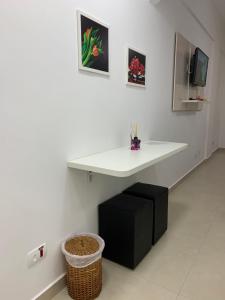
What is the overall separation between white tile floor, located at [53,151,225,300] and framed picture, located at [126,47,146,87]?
161cm

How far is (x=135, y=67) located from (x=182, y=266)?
1862 millimetres

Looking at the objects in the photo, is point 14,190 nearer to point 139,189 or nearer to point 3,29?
point 3,29

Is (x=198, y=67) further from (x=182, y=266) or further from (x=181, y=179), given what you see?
(x=182, y=266)

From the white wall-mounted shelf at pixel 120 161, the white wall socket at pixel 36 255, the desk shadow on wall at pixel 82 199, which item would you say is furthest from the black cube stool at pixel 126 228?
the white wall socket at pixel 36 255

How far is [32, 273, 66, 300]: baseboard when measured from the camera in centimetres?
154

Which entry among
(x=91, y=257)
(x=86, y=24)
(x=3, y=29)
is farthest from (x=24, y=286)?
(x=86, y=24)

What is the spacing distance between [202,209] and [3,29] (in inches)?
112

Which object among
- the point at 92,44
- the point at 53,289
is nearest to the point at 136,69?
the point at 92,44

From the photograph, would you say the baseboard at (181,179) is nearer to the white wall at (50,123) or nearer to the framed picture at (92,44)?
the white wall at (50,123)

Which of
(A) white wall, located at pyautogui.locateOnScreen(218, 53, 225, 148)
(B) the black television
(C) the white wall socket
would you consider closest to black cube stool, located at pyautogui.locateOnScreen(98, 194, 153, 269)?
(C) the white wall socket

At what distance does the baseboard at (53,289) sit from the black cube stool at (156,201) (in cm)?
92

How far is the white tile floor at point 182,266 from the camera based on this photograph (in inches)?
64.5

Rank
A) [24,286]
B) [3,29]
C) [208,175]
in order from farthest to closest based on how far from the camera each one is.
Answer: [208,175] → [24,286] → [3,29]

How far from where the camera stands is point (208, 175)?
439cm
